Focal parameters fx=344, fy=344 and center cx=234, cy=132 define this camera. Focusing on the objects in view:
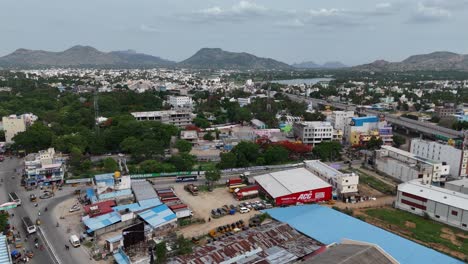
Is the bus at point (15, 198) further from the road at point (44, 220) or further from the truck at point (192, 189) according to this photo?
the truck at point (192, 189)

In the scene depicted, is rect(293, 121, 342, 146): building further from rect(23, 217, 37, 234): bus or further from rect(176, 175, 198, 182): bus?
rect(23, 217, 37, 234): bus

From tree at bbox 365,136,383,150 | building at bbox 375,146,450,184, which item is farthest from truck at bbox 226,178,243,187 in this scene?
tree at bbox 365,136,383,150

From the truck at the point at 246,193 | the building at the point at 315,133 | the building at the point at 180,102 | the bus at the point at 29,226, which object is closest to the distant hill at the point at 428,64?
the building at the point at 180,102

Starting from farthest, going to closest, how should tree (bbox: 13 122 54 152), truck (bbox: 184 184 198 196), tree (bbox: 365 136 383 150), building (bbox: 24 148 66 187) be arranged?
tree (bbox: 365 136 383 150)
tree (bbox: 13 122 54 152)
building (bbox: 24 148 66 187)
truck (bbox: 184 184 198 196)

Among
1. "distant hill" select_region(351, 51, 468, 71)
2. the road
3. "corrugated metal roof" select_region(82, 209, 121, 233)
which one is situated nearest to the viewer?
the road

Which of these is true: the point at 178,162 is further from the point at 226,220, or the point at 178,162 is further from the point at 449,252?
the point at 449,252

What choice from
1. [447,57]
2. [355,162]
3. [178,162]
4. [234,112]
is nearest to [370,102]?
[234,112]

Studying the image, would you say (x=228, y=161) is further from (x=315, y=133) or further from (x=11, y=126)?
(x=11, y=126)

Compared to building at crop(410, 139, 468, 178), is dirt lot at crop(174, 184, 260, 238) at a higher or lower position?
lower
